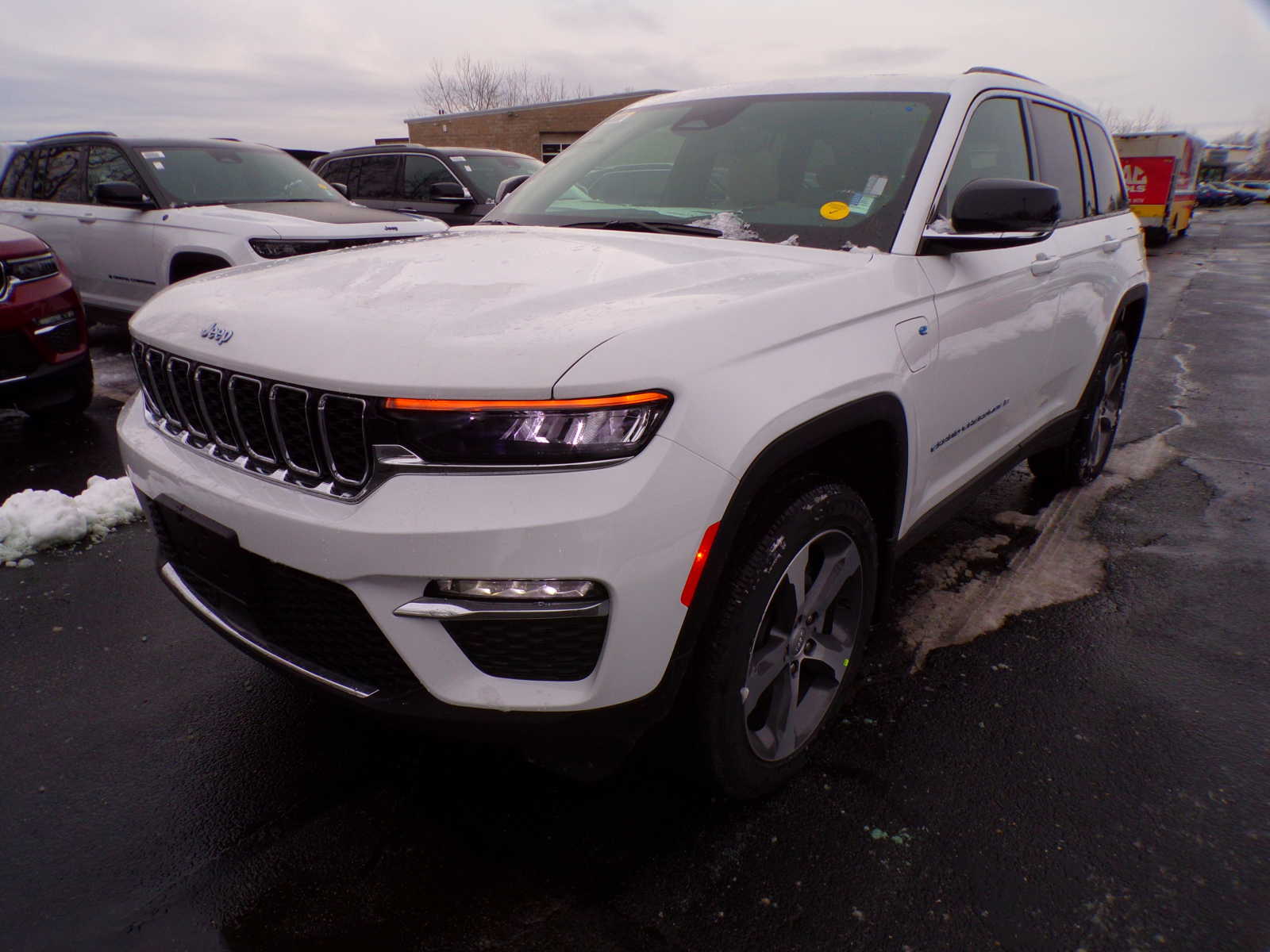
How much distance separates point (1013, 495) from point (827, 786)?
2.79 m

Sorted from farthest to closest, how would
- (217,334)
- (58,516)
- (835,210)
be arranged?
1. (58,516)
2. (835,210)
3. (217,334)

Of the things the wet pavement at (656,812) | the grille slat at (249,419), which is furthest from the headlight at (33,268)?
the grille slat at (249,419)

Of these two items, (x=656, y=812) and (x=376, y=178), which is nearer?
(x=656, y=812)

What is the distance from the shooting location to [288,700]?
2678 mm

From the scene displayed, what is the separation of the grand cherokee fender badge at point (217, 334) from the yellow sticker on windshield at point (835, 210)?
1.67 meters

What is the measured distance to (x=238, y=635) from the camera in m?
2.00

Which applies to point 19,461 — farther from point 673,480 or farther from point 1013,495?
point 1013,495

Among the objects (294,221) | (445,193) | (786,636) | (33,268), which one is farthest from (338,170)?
(786,636)

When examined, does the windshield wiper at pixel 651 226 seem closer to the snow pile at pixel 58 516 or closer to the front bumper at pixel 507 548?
the front bumper at pixel 507 548

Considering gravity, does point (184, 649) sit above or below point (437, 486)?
below

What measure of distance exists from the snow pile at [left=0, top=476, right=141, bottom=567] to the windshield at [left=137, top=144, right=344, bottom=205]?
11.4ft

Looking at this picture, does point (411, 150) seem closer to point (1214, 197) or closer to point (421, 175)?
A: point (421, 175)

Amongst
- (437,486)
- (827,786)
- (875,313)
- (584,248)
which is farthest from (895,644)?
(437,486)

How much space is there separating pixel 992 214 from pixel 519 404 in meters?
1.56
